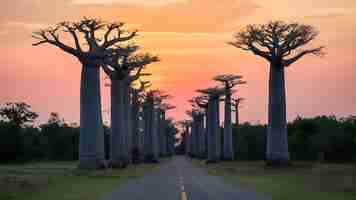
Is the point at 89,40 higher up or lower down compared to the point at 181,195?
higher up

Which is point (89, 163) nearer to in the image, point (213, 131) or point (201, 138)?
point (213, 131)

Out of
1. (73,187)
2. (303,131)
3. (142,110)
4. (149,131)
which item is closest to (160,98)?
(142,110)

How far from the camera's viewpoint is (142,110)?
14775cm

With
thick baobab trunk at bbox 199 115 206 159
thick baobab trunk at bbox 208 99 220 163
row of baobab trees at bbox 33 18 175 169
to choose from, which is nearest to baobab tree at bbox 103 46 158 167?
row of baobab trees at bbox 33 18 175 169

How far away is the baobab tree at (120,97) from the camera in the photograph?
77.2 meters

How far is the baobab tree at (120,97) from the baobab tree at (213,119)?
1261 inches

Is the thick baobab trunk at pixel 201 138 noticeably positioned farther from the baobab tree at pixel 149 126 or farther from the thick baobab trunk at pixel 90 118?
the thick baobab trunk at pixel 90 118

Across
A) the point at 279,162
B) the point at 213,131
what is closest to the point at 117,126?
the point at 279,162

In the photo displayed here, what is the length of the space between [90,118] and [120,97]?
2086cm

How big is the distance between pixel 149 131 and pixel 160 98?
1633 centimetres

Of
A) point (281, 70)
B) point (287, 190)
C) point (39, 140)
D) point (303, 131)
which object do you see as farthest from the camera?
point (39, 140)

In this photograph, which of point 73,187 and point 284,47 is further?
point 284,47

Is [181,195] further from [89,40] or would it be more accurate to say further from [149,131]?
[149,131]

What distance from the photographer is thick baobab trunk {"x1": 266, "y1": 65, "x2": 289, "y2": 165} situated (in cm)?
6600
